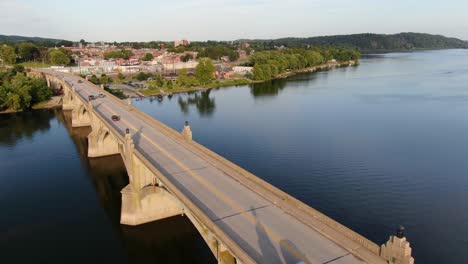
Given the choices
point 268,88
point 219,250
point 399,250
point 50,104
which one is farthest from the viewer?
point 268,88

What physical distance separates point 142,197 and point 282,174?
19841mm

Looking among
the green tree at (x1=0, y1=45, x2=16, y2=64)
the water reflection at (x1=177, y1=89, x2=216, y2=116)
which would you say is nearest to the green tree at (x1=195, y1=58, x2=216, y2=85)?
the water reflection at (x1=177, y1=89, x2=216, y2=116)

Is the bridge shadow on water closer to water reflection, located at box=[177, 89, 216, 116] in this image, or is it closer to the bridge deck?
the bridge deck

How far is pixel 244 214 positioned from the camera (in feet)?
81.7

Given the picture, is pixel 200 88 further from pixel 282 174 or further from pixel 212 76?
pixel 282 174

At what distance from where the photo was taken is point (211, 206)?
26359mm

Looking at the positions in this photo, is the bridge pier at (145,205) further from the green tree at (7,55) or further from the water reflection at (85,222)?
the green tree at (7,55)

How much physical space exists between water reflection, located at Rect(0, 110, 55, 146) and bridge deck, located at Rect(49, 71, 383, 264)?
4833 centimetres

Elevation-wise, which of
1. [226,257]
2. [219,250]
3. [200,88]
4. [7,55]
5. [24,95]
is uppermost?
[7,55]

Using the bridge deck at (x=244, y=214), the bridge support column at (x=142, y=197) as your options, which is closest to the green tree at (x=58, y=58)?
the bridge deck at (x=244, y=214)

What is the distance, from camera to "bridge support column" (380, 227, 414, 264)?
56.3 feet

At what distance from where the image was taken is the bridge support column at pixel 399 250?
17.2 meters

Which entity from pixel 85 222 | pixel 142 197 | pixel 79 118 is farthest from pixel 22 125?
pixel 142 197

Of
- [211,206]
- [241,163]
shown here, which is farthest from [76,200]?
[211,206]
